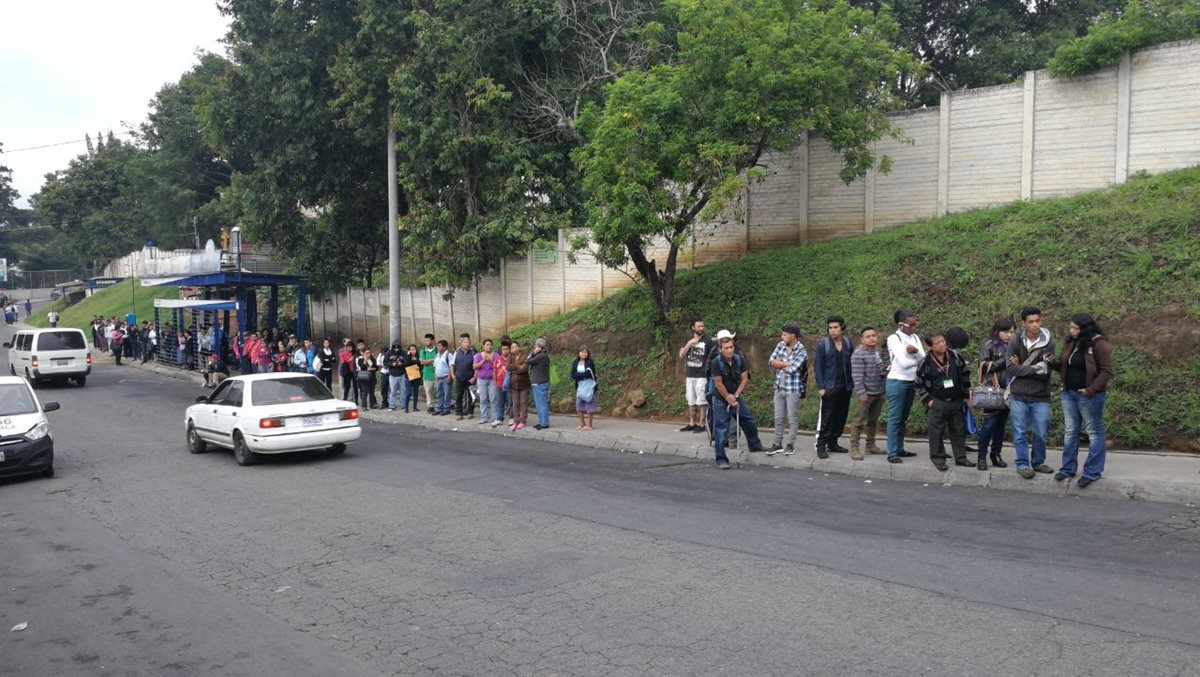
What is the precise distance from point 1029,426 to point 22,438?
13.3 m

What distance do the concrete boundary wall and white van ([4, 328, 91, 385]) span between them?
1708 cm

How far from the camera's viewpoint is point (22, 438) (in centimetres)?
1240

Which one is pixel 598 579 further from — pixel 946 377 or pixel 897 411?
pixel 897 411

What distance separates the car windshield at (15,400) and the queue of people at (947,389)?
400 inches

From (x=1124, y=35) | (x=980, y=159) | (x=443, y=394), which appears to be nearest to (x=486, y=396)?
(x=443, y=394)

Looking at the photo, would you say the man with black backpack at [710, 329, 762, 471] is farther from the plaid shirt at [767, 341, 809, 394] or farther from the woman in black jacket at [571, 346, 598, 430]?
the woman in black jacket at [571, 346, 598, 430]

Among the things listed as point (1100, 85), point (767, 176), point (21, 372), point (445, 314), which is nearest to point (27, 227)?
point (21, 372)

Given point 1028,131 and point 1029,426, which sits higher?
point 1028,131

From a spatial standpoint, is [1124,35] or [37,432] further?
[1124,35]

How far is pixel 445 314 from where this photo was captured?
2692 cm

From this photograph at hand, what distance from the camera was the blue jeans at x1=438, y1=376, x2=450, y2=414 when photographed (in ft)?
63.2

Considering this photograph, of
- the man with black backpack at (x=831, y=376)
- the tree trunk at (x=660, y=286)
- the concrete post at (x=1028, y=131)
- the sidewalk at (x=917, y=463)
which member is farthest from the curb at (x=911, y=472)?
the concrete post at (x=1028, y=131)

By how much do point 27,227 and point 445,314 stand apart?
92.4 meters

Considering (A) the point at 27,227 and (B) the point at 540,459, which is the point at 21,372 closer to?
(B) the point at 540,459
